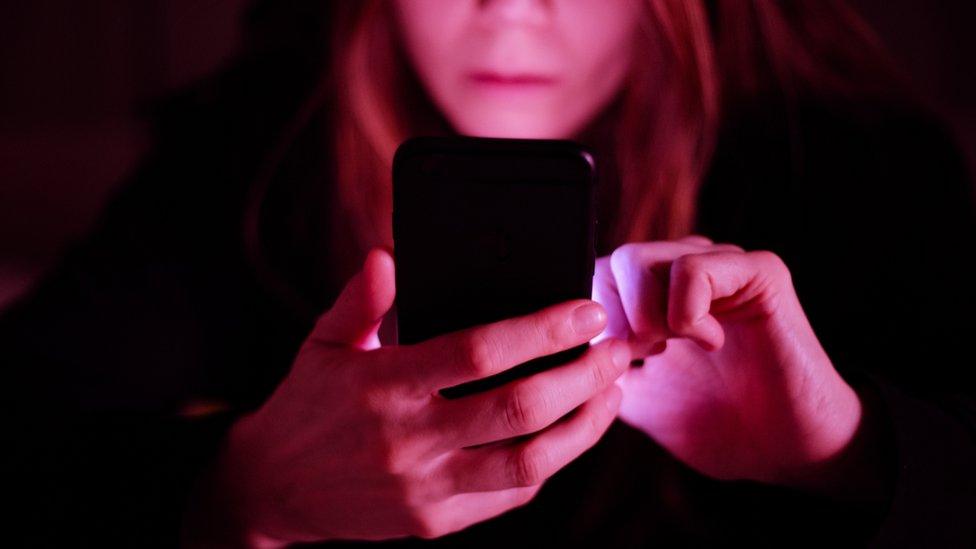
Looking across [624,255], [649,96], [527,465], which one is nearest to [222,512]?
[527,465]

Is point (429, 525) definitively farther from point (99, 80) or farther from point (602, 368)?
point (99, 80)

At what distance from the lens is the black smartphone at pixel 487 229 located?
1.47 ft

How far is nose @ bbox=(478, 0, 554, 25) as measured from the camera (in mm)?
708

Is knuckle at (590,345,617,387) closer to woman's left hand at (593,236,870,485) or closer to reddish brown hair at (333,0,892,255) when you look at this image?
woman's left hand at (593,236,870,485)

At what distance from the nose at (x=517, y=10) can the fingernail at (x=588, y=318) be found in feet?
1.39

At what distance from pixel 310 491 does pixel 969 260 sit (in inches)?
36.8

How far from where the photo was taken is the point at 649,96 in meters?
0.84

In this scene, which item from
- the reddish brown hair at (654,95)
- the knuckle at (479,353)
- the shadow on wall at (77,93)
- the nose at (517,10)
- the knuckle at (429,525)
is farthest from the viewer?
the shadow on wall at (77,93)

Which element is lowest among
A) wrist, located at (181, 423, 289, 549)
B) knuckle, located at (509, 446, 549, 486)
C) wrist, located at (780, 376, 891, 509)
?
wrist, located at (181, 423, 289, 549)

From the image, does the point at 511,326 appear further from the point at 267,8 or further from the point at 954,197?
the point at 954,197

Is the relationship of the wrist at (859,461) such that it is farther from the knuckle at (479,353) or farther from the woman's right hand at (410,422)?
the knuckle at (479,353)

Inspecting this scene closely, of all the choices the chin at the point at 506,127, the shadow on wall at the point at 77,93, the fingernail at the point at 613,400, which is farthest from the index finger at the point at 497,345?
the shadow on wall at the point at 77,93

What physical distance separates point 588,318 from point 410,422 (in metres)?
0.15

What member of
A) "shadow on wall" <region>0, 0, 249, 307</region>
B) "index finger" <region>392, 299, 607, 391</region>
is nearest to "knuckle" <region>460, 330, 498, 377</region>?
"index finger" <region>392, 299, 607, 391</region>
